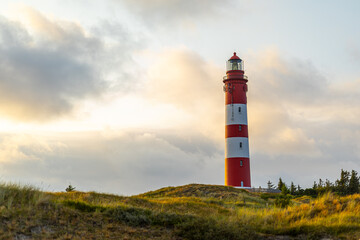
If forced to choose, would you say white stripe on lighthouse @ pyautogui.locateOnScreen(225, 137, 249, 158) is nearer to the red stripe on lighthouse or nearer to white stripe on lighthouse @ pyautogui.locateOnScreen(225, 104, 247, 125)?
the red stripe on lighthouse

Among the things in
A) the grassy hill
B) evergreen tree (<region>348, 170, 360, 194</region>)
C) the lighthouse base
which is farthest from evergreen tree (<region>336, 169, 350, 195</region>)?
the grassy hill

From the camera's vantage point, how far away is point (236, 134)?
40531 mm

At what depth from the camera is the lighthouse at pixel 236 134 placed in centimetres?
4028

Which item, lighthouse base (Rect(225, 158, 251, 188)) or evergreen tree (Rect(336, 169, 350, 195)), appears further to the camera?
evergreen tree (Rect(336, 169, 350, 195))

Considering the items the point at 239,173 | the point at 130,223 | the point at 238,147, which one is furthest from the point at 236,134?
the point at 130,223

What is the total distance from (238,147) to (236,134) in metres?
1.42

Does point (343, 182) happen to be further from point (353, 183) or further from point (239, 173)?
point (239, 173)

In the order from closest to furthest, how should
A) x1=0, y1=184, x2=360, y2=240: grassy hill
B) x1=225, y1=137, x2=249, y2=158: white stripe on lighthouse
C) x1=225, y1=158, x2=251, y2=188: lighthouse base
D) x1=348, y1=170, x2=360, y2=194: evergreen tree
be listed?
x1=0, y1=184, x2=360, y2=240: grassy hill, x1=225, y1=158, x2=251, y2=188: lighthouse base, x1=225, y1=137, x2=249, y2=158: white stripe on lighthouse, x1=348, y1=170, x2=360, y2=194: evergreen tree

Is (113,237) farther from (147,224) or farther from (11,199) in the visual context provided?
(11,199)

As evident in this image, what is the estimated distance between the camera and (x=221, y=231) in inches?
419

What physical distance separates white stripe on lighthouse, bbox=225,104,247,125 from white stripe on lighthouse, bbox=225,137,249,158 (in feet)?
6.23

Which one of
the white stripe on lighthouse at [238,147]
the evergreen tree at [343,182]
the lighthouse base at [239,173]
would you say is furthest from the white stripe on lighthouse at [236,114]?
the evergreen tree at [343,182]

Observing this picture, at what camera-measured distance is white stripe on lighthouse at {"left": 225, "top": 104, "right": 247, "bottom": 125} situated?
40950mm

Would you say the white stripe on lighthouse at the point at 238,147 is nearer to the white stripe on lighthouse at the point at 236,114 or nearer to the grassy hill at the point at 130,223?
the white stripe on lighthouse at the point at 236,114
